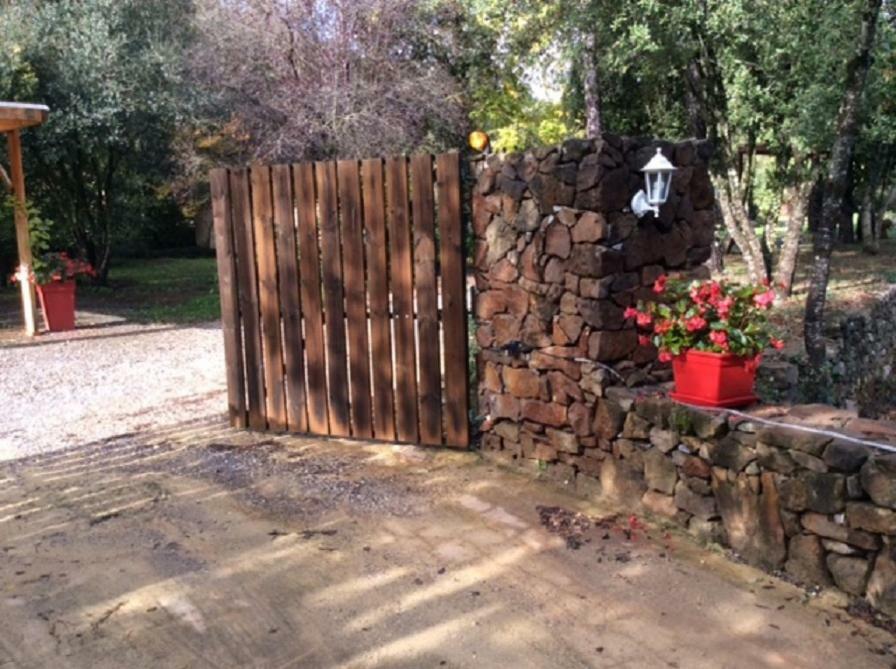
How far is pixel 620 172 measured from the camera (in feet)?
12.5

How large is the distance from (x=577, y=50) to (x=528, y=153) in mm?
7268

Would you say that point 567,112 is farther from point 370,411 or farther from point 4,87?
point 370,411

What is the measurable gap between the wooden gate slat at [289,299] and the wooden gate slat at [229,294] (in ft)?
1.23

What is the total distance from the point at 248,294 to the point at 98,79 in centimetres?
766

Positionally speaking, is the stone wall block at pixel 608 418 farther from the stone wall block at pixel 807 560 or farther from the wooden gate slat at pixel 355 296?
the wooden gate slat at pixel 355 296

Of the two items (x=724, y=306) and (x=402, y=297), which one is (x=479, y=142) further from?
(x=724, y=306)

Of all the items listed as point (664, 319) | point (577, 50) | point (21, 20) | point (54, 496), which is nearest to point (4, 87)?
point (21, 20)

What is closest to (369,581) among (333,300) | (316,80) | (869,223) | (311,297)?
(333,300)

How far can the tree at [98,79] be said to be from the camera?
11.1m

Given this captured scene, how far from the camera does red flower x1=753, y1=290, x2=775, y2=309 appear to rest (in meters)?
3.38

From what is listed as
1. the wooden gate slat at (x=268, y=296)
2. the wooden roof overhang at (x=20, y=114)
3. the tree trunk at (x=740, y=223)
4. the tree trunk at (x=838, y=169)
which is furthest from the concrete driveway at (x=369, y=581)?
the tree trunk at (x=740, y=223)

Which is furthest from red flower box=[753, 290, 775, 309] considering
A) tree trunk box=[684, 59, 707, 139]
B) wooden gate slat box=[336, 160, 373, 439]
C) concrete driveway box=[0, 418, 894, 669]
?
tree trunk box=[684, 59, 707, 139]

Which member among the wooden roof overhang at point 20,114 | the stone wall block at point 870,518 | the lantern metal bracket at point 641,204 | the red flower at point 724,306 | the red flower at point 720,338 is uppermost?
the wooden roof overhang at point 20,114

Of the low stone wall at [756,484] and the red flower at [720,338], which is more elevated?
the red flower at [720,338]
